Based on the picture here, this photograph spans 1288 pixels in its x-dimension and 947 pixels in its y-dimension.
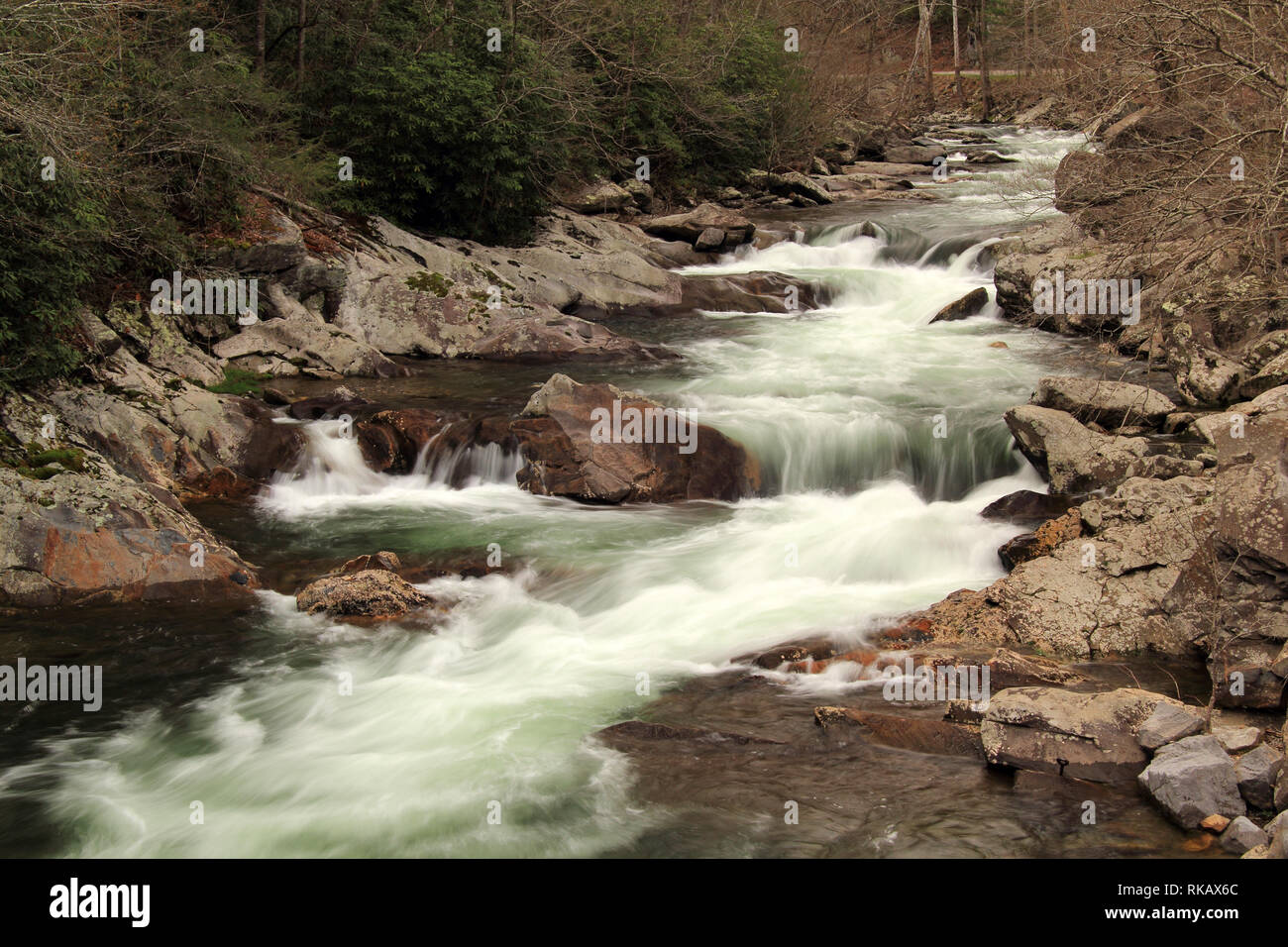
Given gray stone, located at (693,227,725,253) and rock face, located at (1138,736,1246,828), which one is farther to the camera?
gray stone, located at (693,227,725,253)

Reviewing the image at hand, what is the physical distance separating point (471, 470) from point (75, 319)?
14.2ft

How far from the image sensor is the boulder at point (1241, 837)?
5.02m

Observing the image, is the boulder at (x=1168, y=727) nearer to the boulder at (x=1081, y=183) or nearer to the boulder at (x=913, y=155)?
the boulder at (x=1081, y=183)

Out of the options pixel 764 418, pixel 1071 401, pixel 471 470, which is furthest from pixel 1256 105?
pixel 471 470

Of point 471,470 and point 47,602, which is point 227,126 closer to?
point 471,470

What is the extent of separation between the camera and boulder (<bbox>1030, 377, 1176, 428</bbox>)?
11.3 m

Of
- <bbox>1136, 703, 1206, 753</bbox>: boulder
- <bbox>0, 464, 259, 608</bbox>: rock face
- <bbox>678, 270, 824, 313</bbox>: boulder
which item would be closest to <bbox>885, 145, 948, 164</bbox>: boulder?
<bbox>678, 270, 824, 313</bbox>: boulder

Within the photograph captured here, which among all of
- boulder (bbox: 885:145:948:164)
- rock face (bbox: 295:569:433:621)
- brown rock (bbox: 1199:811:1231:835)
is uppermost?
boulder (bbox: 885:145:948:164)

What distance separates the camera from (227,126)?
49.6ft

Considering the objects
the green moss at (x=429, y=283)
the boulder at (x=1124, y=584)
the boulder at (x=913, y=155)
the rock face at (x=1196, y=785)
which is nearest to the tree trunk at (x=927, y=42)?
the boulder at (x=913, y=155)

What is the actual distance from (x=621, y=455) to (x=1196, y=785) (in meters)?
7.28

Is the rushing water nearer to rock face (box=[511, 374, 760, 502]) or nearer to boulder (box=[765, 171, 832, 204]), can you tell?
rock face (box=[511, 374, 760, 502])

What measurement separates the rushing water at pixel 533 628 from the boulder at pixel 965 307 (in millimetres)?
1815

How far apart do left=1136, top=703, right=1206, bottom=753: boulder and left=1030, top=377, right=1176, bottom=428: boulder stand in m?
5.76
